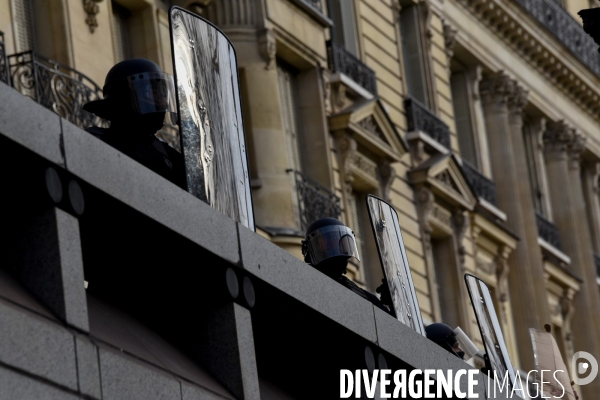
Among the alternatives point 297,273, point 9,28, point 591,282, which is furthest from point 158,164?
point 591,282

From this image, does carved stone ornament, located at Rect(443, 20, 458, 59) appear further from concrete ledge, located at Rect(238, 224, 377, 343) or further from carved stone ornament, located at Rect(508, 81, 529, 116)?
concrete ledge, located at Rect(238, 224, 377, 343)

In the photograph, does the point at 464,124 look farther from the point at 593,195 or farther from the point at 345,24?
the point at 593,195

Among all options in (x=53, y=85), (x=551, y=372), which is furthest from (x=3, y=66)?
(x=551, y=372)

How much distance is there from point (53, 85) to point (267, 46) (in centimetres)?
482

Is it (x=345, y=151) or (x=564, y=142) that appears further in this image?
(x=564, y=142)

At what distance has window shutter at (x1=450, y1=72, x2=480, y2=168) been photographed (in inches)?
1188

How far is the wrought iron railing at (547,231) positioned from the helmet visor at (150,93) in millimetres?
23115

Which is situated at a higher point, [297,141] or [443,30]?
[443,30]

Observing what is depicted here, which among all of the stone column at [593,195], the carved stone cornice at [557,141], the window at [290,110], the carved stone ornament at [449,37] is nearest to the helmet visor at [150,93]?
the window at [290,110]

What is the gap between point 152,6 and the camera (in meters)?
19.1

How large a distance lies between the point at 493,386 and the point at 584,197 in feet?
78.9

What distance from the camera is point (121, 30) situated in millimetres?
19094

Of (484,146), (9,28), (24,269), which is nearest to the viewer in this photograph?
(24,269)

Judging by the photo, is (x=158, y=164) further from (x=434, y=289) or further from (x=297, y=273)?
(x=434, y=289)
